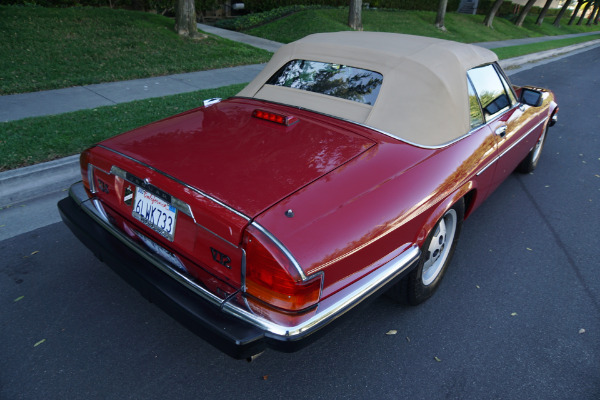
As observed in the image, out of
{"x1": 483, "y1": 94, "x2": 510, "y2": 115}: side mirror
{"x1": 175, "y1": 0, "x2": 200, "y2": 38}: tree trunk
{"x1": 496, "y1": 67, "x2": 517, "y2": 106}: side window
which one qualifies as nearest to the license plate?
{"x1": 483, "y1": 94, "x2": 510, "y2": 115}: side mirror

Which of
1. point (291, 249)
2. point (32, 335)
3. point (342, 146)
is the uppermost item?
point (342, 146)

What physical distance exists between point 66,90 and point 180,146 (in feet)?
A: 18.3

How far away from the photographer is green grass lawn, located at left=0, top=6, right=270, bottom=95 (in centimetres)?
737

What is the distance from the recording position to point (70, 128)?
5.05 m

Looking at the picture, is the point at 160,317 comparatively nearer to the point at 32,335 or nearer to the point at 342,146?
the point at 32,335

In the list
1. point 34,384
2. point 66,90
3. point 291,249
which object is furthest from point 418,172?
point 66,90

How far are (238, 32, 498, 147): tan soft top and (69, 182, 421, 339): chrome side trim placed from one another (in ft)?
2.76

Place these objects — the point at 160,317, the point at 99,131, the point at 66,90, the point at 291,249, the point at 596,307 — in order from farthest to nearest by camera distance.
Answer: the point at 66,90 < the point at 99,131 < the point at 596,307 < the point at 160,317 < the point at 291,249

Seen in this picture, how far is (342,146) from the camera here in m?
2.40

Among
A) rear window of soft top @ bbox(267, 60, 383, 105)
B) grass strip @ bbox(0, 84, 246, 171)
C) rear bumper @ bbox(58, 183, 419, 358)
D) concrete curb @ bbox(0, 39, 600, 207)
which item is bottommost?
concrete curb @ bbox(0, 39, 600, 207)

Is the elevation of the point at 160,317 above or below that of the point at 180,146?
below

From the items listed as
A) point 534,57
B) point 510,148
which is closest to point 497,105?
point 510,148

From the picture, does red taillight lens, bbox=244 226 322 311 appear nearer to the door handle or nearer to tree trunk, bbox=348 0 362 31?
the door handle

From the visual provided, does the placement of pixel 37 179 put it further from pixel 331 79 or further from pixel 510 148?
pixel 510 148
